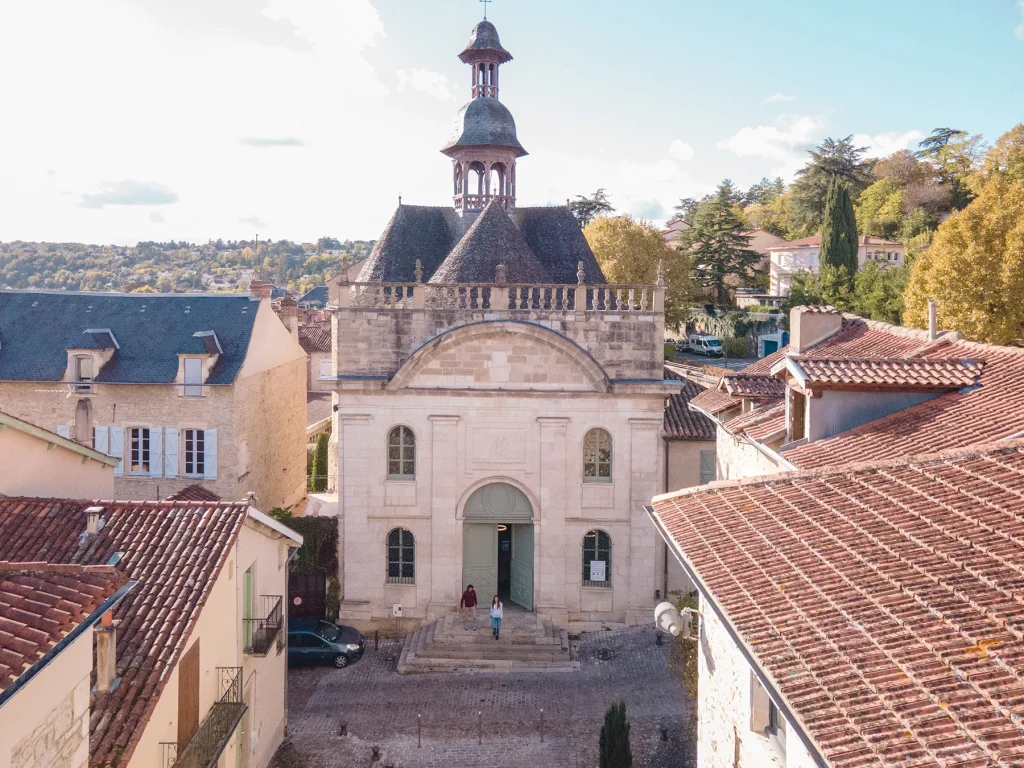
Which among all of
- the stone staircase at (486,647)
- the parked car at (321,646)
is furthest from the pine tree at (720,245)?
the parked car at (321,646)

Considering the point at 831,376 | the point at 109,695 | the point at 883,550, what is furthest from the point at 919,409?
the point at 109,695

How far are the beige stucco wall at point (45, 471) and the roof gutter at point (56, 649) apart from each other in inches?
327

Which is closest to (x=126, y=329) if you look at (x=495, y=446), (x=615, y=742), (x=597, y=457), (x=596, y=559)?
(x=495, y=446)

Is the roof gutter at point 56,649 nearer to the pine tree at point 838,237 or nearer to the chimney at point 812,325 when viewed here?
the chimney at point 812,325

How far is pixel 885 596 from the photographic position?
25.0ft

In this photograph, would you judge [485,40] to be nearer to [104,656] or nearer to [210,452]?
[210,452]

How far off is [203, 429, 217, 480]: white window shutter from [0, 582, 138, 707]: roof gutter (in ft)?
63.7

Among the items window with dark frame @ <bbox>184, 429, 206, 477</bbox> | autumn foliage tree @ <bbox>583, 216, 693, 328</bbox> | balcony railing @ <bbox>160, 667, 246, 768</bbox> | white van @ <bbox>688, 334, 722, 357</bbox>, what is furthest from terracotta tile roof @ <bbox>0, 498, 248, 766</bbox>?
white van @ <bbox>688, 334, 722, 357</bbox>

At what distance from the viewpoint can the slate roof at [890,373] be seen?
46.5ft

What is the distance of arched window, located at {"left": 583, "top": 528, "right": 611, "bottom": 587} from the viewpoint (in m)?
24.0

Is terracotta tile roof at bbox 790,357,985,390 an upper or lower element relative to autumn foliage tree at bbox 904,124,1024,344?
lower

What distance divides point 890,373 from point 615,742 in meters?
7.73

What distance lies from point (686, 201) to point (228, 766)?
113298mm

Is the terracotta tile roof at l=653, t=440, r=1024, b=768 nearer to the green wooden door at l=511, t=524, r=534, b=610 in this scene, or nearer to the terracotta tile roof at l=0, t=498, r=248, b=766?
the terracotta tile roof at l=0, t=498, r=248, b=766
